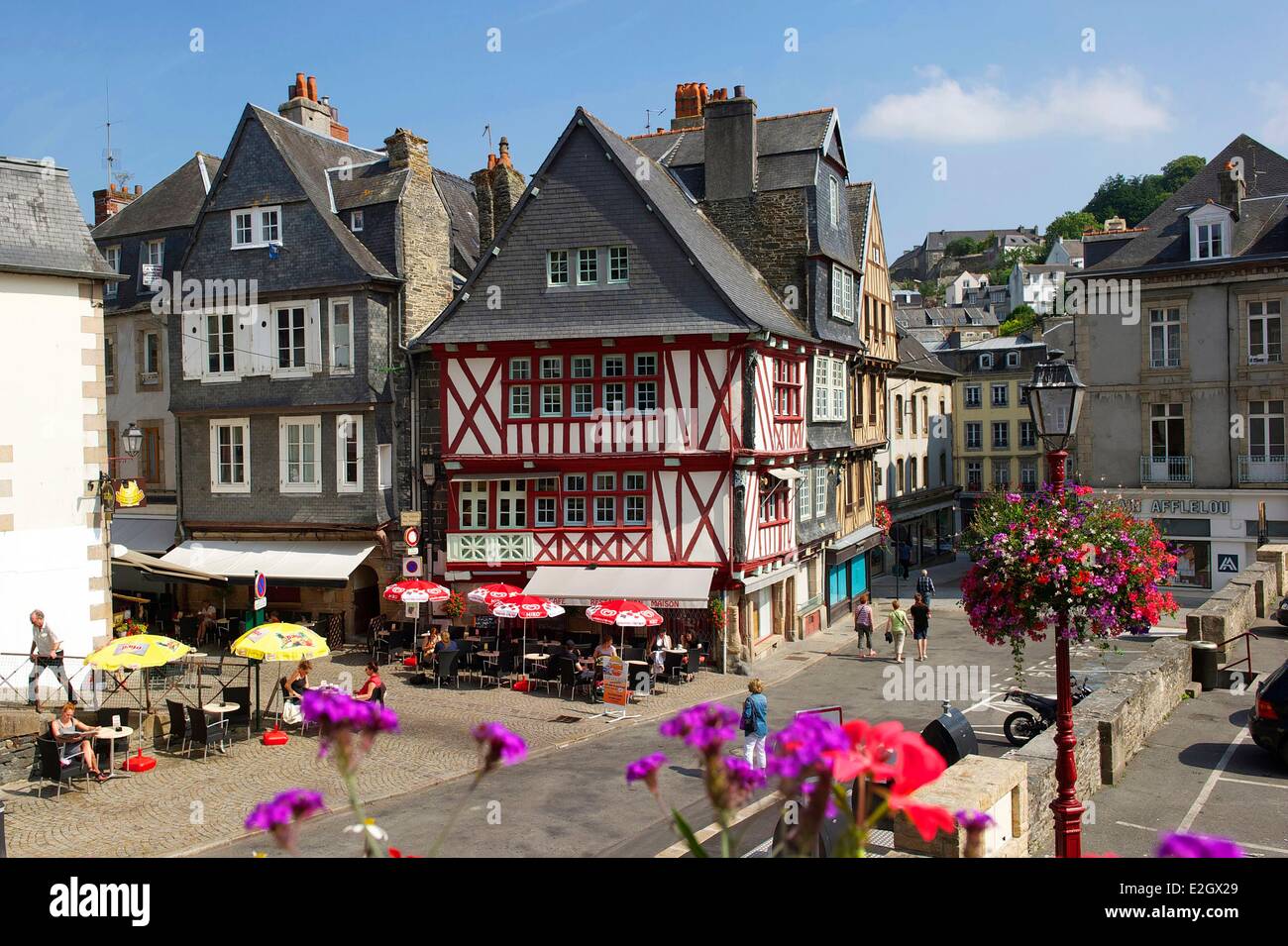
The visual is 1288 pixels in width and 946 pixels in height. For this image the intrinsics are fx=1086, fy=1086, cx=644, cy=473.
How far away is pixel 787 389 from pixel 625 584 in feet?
23.4

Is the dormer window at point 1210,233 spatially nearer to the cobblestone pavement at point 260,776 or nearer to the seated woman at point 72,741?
the cobblestone pavement at point 260,776

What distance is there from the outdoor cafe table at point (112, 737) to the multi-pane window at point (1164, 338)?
32687 mm

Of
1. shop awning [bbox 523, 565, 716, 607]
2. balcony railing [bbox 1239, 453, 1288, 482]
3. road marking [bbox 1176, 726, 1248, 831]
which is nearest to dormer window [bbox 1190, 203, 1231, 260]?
balcony railing [bbox 1239, 453, 1288, 482]

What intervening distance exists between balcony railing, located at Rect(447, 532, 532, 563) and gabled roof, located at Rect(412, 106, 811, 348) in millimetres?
4649

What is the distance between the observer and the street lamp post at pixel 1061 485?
934cm

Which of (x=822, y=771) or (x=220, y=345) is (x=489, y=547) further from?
(x=822, y=771)

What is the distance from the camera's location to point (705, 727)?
2.09 metres

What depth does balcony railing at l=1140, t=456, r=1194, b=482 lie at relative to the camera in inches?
1404

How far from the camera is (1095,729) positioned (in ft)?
43.9

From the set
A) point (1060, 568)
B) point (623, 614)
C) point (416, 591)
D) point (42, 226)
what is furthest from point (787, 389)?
point (1060, 568)
